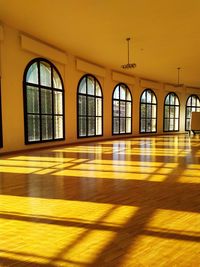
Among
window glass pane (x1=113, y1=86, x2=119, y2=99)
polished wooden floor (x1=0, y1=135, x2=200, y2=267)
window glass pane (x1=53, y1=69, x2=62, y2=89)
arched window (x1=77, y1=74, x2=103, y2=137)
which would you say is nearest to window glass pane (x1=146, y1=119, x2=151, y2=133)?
window glass pane (x1=113, y1=86, x2=119, y2=99)

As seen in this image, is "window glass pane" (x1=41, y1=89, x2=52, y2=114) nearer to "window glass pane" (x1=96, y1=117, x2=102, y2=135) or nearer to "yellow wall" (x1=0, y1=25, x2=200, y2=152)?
"yellow wall" (x1=0, y1=25, x2=200, y2=152)

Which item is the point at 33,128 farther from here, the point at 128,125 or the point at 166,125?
the point at 166,125

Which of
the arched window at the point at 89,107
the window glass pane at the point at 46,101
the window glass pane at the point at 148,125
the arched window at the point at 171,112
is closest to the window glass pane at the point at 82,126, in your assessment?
the arched window at the point at 89,107

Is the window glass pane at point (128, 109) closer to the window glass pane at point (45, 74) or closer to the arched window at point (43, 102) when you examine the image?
the arched window at point (43, 102)

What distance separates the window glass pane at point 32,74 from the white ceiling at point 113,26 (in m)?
1.01

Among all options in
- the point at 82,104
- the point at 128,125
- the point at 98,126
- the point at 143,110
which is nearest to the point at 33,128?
the point at 82,104

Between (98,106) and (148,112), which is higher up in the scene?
(98,106)

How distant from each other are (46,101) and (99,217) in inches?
287

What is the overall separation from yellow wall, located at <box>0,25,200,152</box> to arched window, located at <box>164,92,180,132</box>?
15.6 feet

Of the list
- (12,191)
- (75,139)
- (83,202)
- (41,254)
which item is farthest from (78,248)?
(75,139)

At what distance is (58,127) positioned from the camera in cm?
1038

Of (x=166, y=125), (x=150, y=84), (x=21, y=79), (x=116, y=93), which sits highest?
(x=150, y=84)

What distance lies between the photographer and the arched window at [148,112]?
16.5 m

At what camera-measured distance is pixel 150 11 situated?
623cm
